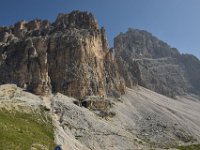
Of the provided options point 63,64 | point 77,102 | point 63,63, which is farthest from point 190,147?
point 63,63

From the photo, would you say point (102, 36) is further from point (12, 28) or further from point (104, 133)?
point (104, 133)

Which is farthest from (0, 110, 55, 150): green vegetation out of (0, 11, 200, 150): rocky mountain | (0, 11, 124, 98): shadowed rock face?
(0, 11, 124, 98): shadowed rock face

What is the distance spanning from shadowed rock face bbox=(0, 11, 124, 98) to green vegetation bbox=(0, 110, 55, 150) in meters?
28.9

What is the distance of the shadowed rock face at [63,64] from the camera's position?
119 m

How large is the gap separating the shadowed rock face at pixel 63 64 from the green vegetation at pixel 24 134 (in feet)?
95.0

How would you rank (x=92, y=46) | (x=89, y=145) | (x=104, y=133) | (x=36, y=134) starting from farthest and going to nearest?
(x=92, y=46)
(x=104, y=133)
(x=89, y=145)
(x=36, y=134)

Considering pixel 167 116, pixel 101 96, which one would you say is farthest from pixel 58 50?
pixel 167 116

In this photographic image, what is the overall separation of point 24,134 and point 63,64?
73.2m

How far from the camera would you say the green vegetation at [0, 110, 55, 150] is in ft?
164

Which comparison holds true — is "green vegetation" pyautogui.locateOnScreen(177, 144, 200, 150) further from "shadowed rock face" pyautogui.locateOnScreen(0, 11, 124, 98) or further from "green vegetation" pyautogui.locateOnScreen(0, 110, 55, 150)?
"shadowed rock face" pyautogui.locateOnScreen(0, 11, 124, 98)

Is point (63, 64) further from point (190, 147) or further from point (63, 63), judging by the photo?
point (190, 147)

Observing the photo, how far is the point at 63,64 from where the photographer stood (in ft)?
429

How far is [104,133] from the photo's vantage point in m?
90.3

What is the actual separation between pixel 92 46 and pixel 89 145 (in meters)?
71.3
